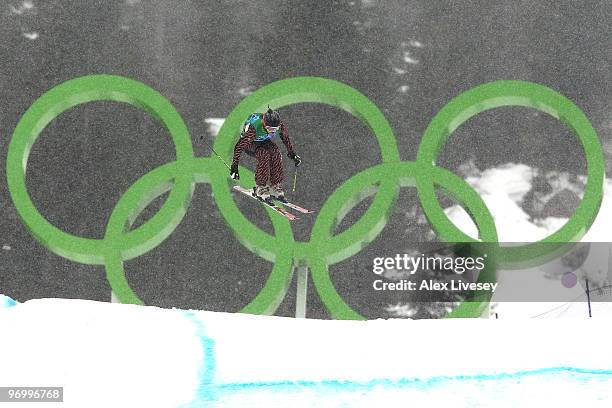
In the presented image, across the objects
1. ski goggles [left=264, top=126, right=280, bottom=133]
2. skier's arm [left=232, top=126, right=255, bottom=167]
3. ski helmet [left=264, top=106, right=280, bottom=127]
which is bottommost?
skier's arm [left=232, top=126, right=255, bottom=167]

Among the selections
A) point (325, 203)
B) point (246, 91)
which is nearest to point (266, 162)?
point (325, 203)

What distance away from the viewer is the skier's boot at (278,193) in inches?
355

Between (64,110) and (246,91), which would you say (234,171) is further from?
(64,110)

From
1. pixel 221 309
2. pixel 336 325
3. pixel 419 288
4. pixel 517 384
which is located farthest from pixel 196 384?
pixel 419 288

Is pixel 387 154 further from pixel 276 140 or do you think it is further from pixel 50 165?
pixel 50 165

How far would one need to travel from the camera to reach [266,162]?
348 inches

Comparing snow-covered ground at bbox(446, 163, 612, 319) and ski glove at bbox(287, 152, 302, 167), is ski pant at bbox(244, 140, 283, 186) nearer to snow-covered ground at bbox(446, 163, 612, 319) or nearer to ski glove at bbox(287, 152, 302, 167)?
ski glove at bbox(287, 152, 302, 167)

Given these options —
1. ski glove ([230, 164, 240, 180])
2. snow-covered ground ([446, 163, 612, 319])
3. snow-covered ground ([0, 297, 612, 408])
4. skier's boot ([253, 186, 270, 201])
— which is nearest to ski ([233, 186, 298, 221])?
skier's boot ([253, 186, 270, 201])

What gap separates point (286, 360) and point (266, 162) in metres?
2.87

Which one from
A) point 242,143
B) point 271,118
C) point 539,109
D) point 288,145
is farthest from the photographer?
point 539,109

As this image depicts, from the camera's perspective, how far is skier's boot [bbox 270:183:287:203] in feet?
29.6

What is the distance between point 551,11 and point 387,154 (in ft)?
7.63

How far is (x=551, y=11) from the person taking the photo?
9594 mm

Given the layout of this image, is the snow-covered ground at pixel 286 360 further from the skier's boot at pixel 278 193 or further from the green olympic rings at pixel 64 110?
the skier's boot at pixel 278 193
